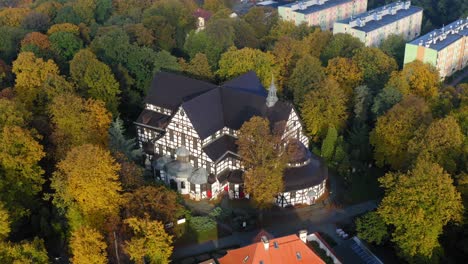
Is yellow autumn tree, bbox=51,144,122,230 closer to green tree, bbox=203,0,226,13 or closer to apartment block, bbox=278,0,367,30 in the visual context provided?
apartment block, bbox=278,0,367,30

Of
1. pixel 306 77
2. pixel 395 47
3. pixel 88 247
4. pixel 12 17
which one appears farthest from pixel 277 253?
pixel 12 17

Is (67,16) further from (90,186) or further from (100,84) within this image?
(90,186)

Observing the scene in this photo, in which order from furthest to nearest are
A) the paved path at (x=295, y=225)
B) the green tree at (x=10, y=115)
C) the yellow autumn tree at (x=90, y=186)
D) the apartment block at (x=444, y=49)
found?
the apartment block at (x=444, y=49) → the green tree at (x=10, y=115) → the paved path at (x=295, y=225) → the yellow autumn tree at (x=90, y=186)

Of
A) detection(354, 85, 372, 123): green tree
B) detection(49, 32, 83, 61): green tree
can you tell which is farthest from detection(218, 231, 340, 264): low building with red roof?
detection(49, 32, 83, 61): green tree

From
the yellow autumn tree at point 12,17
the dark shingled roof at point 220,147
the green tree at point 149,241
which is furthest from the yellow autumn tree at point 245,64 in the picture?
the yellow autumn tree at point 12,17

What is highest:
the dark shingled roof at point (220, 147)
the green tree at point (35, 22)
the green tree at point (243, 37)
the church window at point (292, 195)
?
the green tree at point (35, 22)

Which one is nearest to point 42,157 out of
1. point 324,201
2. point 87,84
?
point 87,84

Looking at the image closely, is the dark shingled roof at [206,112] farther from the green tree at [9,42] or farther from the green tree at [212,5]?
the green tree at [212,5]
